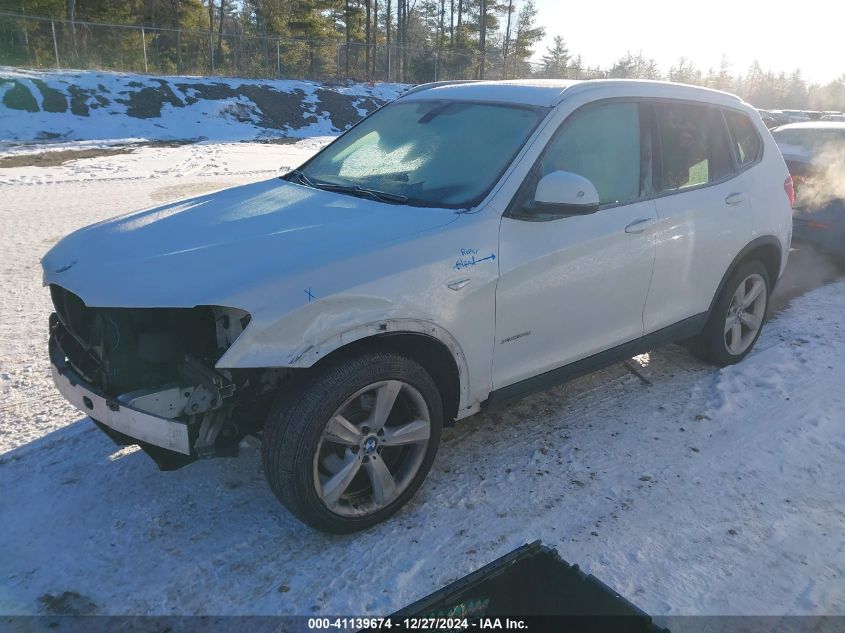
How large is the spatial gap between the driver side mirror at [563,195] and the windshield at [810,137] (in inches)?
262

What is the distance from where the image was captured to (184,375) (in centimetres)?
278

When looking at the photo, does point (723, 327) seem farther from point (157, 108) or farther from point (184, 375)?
Result: point (157, 108)

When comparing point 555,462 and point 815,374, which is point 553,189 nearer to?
point 555,462

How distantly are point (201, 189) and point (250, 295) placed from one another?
8.63m

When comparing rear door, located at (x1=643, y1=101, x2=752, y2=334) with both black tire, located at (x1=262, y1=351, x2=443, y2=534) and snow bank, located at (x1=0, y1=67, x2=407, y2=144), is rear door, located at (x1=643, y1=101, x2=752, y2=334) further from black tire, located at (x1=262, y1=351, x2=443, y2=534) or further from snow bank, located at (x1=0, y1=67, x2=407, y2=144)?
snow bank, located at (x1=0, y1=67, x2=407, y2=144)

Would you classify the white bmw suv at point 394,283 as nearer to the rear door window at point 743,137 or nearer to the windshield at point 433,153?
the windshield at point 433,153

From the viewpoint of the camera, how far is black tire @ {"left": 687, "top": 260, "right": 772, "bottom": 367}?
4648mm

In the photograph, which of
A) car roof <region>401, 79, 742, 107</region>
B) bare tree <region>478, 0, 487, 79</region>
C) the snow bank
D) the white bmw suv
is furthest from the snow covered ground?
bare tree <region>478, 0, 487, 79</region>

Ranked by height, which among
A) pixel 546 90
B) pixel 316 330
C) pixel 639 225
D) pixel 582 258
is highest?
pixel 546 90

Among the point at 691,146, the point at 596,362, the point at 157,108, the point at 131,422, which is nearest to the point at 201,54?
the point at 157,108

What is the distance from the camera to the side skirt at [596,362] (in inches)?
136

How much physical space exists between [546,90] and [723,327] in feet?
7.26

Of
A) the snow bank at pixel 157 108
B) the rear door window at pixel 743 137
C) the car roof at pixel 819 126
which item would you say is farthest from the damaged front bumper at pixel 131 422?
the snow bank at pixel 157 108

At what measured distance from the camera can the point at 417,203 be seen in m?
3.34
